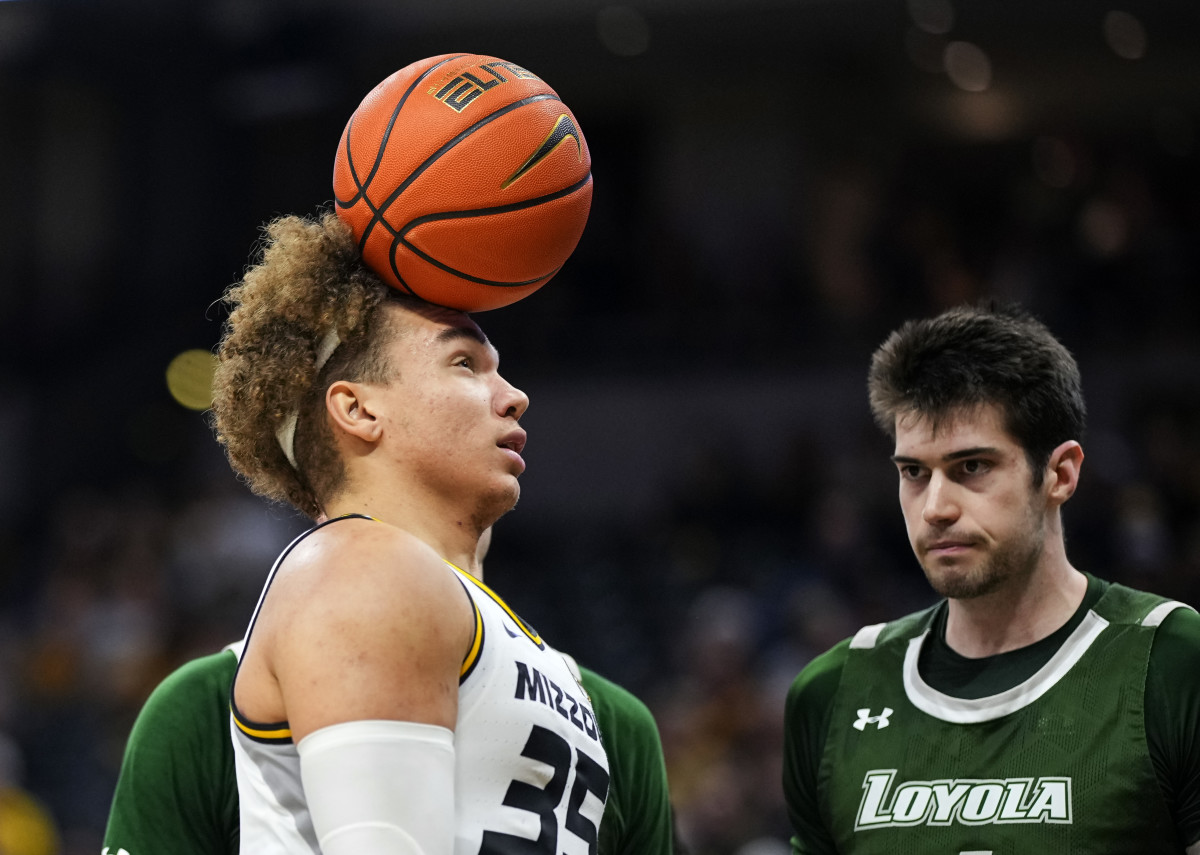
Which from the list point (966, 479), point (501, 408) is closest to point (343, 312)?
point (501, 408)

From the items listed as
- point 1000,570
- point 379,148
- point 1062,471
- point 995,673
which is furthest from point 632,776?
point 379,148

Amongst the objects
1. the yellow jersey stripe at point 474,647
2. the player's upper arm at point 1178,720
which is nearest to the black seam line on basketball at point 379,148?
the yellow jersey stripe at point 474,647

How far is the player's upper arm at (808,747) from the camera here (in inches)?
131

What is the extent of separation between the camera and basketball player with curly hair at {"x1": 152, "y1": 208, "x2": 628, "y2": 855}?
81.5 inches

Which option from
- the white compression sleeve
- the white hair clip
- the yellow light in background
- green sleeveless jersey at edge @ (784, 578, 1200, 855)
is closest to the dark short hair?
green sleeveless jersey at edge @ (784, 578, 1200, 855)

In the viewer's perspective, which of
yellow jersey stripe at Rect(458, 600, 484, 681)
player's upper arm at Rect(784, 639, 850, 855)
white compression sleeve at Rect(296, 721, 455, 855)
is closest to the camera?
white compression sleeve at Rect(296, 721, 455, 855)

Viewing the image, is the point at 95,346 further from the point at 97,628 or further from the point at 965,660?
the point at 965,660

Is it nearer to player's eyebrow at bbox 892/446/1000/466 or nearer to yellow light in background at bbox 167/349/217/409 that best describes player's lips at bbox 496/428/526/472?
player's eyebrow at bbox 892/446/1000/466

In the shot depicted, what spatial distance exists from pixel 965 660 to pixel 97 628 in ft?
28.6

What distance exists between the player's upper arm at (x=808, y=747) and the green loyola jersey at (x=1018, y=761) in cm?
6

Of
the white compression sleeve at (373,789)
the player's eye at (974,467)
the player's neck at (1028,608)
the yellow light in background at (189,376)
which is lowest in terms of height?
the white compression sleeve at (373,789)

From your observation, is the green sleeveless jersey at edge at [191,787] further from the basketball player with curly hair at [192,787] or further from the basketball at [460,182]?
the basketball at [460,182]

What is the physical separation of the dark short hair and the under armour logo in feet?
2.10

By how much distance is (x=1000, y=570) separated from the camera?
3.12 m
